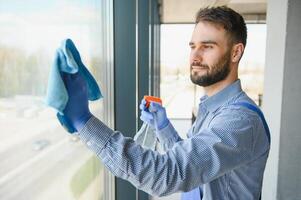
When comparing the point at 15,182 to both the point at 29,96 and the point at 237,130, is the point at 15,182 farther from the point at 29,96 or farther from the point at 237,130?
the point at 237,130

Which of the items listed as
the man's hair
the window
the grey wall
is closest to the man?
the man's hair

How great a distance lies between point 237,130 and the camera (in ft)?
2.70

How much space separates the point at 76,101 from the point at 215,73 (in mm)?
570

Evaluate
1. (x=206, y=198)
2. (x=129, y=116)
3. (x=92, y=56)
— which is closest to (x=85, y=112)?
(x=206, y=198)

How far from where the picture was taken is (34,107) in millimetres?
788

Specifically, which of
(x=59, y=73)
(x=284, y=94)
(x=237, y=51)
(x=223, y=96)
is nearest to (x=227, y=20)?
(x=237, y=51)

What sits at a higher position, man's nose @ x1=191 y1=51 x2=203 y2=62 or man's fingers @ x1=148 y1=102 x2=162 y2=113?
man's nose @ x1=191 y1=51 x2=203 y2=62

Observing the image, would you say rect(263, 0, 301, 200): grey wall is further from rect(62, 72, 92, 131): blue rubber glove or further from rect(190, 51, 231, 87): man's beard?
rect(62, 72, 92, 131): blue rubber glove

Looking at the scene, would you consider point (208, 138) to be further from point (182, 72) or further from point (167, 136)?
point (182, 72)

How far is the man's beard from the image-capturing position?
110 centimetres

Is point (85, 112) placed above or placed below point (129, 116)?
above

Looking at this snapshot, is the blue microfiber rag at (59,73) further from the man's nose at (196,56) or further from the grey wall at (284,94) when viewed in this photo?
the grey wall at (284,94)

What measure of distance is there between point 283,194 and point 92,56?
Answer: 222 centimetres

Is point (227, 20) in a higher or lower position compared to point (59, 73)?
higher
